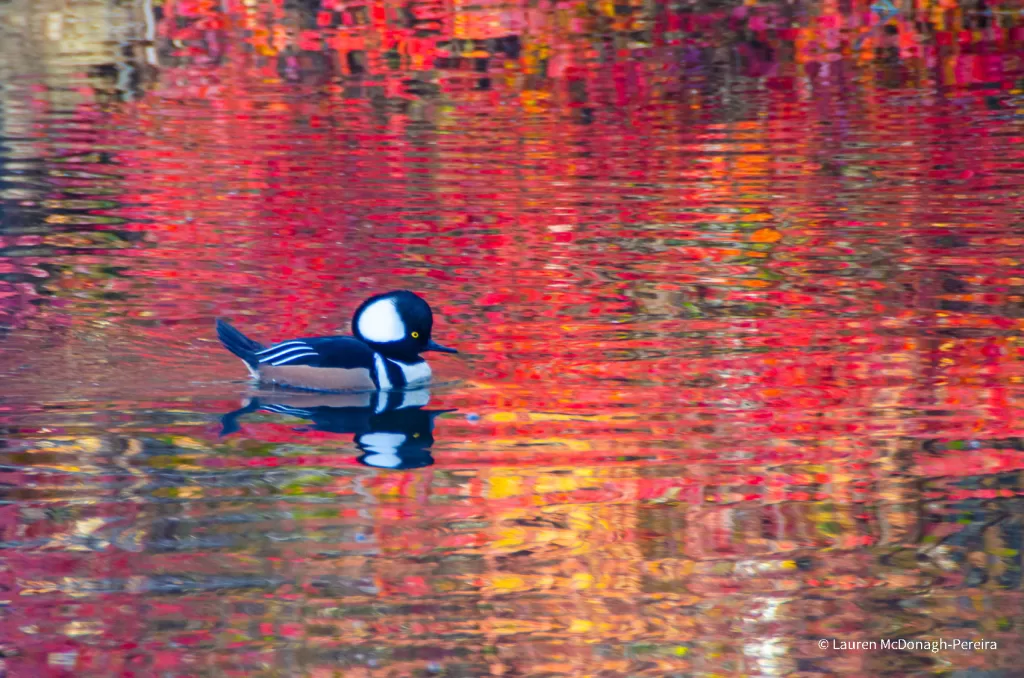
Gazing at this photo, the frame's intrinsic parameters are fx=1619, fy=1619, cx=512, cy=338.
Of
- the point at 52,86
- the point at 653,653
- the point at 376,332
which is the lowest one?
the point at 653,653

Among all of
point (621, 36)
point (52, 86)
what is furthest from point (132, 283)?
point (621, 36)

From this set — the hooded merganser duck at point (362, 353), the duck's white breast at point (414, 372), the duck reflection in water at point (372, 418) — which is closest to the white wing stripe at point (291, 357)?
Result: the hooded merganser duck at point (362, 353)

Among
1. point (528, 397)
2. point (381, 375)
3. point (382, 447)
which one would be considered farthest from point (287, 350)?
point (528, 397)

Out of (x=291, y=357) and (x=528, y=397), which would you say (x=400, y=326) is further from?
(x=528, y=397)

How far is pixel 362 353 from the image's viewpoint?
831 centimetres

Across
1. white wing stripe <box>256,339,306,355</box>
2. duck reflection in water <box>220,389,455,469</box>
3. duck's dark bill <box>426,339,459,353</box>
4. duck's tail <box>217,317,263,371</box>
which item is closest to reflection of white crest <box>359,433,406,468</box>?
duck reflection in water <box>220,389,455,469</box>

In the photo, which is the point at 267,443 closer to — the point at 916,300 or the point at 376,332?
the point at 376,332

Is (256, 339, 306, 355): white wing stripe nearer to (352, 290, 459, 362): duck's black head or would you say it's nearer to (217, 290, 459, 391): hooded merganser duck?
(217, 290, 459, 391): hooded merganser duck

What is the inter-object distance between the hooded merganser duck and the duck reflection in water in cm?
8

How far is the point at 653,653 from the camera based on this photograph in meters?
5.33

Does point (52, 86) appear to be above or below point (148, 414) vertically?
above

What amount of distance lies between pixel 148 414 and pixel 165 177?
289 inches

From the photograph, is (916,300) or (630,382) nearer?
(630,382)

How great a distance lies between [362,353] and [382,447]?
954mm
